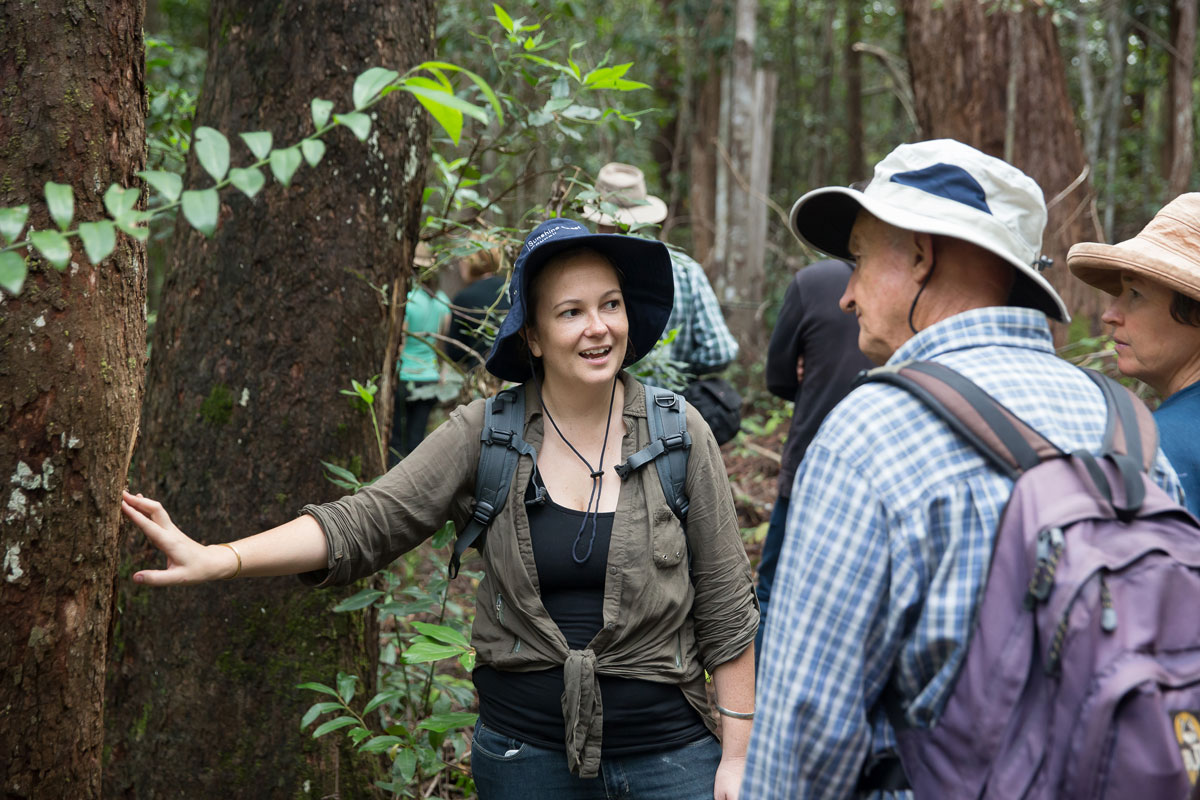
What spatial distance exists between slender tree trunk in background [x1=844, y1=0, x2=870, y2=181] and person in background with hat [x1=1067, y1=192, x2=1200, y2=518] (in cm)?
1328

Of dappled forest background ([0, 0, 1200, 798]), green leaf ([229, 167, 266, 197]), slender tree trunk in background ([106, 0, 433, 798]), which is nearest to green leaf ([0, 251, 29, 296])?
green leaf ([229, 167, 266, 197])

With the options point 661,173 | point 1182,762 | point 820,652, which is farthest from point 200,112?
point 661,173

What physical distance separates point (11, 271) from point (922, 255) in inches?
58.2

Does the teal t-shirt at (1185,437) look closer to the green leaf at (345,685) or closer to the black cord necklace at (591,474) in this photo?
the black cord necklace at (591,474)

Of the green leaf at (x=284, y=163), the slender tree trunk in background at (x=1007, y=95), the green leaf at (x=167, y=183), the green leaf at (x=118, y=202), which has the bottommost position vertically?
the green leaf at (x=118, y=202)

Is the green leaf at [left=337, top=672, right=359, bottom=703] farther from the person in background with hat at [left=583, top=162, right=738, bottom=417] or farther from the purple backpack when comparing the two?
the person in background with hat at [left=583, top=162, right=738, bottom=417]

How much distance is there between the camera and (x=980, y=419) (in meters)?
Result: 1.60

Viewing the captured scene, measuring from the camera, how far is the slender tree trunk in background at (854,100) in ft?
52.8

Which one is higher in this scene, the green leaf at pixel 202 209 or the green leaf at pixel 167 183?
the green leaf at pixel 167 183

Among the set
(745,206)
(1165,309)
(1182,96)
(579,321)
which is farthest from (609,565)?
(1182,96)

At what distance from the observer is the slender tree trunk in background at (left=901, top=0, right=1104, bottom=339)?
7.82 metres

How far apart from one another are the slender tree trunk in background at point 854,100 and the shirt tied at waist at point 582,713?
1439cm

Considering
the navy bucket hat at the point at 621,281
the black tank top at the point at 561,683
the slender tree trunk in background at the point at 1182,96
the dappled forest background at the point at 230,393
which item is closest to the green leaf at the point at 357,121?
the dappled forest background at the point at 230,393

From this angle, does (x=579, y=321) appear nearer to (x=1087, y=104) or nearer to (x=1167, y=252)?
(x=1167, y=252)
